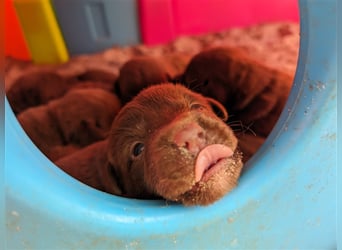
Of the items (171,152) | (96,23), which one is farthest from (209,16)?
(171,152)

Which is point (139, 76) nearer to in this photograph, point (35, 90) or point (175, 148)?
point (35, 90)

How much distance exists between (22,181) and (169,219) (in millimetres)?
424

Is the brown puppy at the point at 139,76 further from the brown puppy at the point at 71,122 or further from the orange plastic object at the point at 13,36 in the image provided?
the orange plastic object at the point at 13,36

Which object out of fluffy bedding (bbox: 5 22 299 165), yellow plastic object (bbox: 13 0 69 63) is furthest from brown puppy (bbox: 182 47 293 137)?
yellow plastic object (bbox: 13 0 69 63)

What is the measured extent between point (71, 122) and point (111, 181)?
0.77 m

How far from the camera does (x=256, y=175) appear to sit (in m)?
1.61

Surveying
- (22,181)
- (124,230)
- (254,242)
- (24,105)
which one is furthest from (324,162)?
(24,105)

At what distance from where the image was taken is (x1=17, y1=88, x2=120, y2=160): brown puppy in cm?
255

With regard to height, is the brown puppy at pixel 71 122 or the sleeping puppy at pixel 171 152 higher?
the sleeping puppy at pixel 171 152

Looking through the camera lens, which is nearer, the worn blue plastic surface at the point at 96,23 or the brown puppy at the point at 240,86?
the brown puppy at the point at 240,86

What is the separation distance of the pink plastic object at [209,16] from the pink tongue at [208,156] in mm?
2058

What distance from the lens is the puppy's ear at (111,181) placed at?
1.86 meters

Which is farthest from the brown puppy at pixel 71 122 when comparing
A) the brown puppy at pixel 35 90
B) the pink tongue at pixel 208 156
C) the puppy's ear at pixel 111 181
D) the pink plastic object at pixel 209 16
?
the pink tongue at pixel 208 156

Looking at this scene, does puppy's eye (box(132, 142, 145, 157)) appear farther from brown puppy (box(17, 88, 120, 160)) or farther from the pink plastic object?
the pink plastic object
